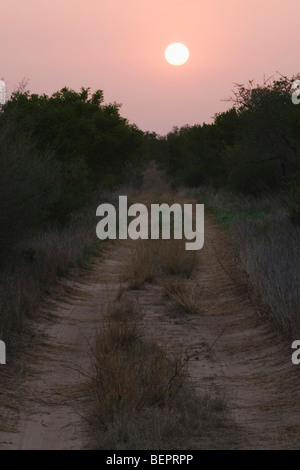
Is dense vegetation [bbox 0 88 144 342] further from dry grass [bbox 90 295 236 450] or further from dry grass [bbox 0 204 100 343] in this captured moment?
dry grass [bbox 90 295 236 450]

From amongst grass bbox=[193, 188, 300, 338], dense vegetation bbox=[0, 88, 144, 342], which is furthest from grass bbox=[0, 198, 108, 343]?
grass bbox=[193, 188, 300, 338]

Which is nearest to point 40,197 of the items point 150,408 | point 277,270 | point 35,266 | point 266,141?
point 35,266

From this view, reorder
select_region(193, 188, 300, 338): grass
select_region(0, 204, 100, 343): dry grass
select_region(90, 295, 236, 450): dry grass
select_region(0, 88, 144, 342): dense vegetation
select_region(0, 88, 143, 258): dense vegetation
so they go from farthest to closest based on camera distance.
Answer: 1. select_region(0, 88, 143, 258): dense vegetation
2. select_region(0, 88, 144, 342): dense vegetation
3. select_region(0, 204, 100, 343): dry grass
4. select_region(193, 188, 300, 338): grass
5. select_region(90, 295, 236, 450): dry grass

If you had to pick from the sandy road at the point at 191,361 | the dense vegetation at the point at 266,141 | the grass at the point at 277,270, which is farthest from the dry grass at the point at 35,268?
the dense vegetation at the point at 266,141

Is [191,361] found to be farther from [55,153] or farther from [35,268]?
[55,153]

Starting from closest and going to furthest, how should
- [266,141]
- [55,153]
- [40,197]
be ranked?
[40,197], [55,153], [266,141]

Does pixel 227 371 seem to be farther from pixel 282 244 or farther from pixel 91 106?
pixel 91 106

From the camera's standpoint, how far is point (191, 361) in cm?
741

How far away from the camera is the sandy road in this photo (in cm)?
534

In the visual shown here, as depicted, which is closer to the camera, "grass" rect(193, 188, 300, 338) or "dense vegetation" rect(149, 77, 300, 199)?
"grass" rect(193, 188, 300, 338)

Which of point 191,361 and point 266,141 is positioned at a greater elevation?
point 266,141

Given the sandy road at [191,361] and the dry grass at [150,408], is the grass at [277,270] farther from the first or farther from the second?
the dry grass at [150,408]

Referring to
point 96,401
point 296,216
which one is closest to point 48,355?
point 96,401

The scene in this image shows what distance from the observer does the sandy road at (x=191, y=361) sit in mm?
5344
